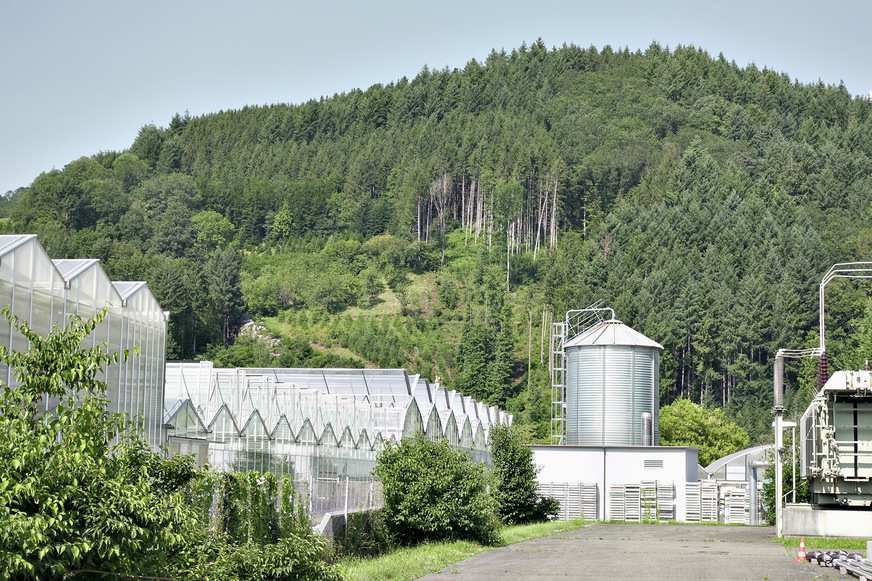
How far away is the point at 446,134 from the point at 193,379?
166085mm

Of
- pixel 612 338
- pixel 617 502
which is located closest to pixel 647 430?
pixel 612 338

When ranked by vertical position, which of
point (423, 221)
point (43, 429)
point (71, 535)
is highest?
point (423, 221)

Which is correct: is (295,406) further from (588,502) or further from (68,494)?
(588,502)

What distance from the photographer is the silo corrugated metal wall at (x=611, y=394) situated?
5991 cm

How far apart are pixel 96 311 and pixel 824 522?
25.8 meters

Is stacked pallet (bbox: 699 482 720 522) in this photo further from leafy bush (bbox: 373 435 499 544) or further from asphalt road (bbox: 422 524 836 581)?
leafy bush (bbox: 373 435 499 544)

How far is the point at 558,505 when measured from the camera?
165 feet

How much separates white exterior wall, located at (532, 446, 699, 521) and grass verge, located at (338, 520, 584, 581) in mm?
17547

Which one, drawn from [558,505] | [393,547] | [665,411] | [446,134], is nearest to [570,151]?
[446,134]

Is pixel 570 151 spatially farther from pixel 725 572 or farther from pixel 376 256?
pixel 725 572

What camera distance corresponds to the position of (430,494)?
32938 mm

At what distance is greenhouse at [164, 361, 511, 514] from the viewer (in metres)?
26.9

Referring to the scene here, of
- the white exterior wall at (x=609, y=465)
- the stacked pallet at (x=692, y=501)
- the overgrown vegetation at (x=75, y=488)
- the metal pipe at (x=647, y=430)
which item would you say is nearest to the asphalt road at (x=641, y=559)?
the overgrown vegetation at (x=75, y=488)

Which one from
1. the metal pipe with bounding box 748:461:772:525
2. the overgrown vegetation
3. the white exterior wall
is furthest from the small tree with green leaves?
the white exterior wall
